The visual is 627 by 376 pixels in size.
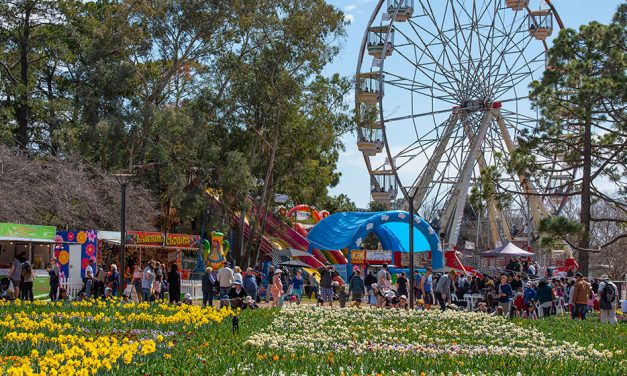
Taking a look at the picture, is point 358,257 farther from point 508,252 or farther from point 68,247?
point 68,247

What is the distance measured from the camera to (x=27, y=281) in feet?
85.9

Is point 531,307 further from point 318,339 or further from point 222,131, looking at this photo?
point 222,131

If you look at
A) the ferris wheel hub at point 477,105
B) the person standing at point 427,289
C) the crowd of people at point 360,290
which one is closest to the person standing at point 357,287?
the crowd of people at point 360,290

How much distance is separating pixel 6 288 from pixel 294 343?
15.4 m

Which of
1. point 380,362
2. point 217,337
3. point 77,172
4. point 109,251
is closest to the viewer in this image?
point 380,362

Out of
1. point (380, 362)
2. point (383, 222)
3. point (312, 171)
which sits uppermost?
point (312, 171)

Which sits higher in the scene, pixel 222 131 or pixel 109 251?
pixel 222 131

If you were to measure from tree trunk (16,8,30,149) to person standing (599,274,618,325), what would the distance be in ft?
102

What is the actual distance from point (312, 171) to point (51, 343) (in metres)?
37.6

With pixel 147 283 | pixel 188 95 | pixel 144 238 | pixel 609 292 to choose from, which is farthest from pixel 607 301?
pixel 188 95

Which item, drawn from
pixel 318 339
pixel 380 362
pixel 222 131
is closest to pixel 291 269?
pixel 222 131

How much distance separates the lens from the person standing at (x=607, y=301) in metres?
23.4

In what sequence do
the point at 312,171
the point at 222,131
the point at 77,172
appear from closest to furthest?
the point at 77,172, the point at 222,131, the point at 312,171

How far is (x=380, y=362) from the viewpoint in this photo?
11.2 m
